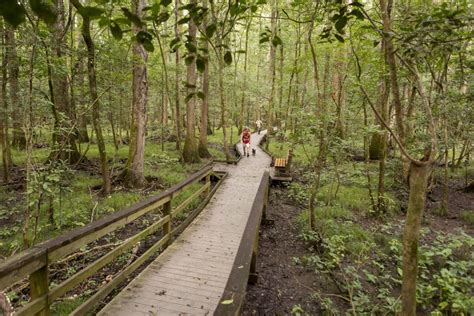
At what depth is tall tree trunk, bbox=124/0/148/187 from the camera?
8992 millimetres

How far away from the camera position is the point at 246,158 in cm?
1532

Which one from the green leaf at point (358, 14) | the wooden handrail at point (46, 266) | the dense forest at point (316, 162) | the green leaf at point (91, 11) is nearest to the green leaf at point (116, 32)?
the dense forest at point (316, 162)

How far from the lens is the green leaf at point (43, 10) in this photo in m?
0.85

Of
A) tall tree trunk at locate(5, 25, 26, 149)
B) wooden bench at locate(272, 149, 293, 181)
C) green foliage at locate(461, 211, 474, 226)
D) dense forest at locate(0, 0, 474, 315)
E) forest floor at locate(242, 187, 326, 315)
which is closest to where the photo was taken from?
dense forest at locate(0, 0, 474, 315)

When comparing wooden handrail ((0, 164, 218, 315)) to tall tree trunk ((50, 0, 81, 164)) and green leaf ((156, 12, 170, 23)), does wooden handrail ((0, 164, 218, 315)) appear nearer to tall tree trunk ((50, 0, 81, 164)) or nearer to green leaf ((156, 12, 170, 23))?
Answer: green leaf ((156, 12, 170, 23))

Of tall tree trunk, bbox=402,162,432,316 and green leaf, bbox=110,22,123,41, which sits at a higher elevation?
green leaf, bbox=110,22,123,41

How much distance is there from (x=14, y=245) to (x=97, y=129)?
139 inches

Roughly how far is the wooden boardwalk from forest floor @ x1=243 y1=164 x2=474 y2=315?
68 cm

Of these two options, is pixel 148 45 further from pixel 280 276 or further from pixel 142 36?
pixel 280 276

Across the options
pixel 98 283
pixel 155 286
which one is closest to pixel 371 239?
pixel 155 286

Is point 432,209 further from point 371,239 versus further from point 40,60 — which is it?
point 40,60

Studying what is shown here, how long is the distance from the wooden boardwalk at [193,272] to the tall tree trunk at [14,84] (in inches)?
157

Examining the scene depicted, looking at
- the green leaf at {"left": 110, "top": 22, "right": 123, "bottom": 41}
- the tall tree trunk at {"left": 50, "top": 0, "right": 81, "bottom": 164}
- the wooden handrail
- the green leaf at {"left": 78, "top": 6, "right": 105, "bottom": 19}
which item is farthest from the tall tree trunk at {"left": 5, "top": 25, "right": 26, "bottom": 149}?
the green leaf at {"left": 78, "top": 6, "right": 105, "bottom": 19}

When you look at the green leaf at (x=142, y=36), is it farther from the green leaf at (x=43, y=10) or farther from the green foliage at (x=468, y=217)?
the green foliage at (x=468, y=217)
